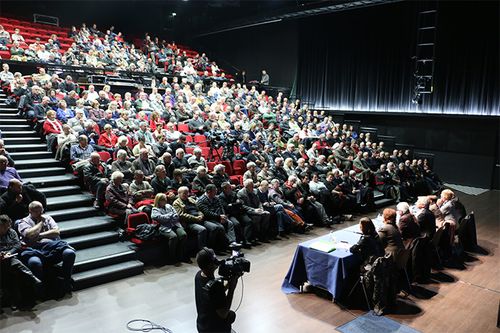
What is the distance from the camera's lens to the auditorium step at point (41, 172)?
621cm

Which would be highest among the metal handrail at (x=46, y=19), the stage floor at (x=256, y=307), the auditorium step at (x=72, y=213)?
the metal handrail at (x=46, y=19)

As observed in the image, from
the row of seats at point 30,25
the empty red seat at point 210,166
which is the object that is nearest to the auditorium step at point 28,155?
the empty red seat at point 210,166

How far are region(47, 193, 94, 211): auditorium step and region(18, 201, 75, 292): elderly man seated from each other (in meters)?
1.20

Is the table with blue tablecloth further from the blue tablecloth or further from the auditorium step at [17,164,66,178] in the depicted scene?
the auditorium step at [17,164,66,178]

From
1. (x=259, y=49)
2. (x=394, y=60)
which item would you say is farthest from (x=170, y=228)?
(x=259, y=49)

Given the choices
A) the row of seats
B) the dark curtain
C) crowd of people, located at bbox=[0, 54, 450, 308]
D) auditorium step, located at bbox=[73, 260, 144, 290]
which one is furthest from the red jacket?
the dark curtain

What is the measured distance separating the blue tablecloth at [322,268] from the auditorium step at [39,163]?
14.9 feet

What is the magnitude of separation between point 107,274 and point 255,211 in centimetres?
255

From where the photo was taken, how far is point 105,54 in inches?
498

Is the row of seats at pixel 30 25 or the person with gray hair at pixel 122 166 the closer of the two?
the person with gray hair at pixel 122 166

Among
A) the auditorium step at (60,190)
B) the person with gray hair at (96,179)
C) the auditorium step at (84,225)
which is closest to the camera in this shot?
the auditorium step at (84,225)

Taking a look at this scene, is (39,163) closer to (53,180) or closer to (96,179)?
(53,180)

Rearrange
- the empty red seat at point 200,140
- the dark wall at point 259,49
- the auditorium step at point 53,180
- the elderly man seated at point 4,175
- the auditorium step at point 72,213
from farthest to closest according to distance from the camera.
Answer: the dark wall at point 259,49, the empty red seat at point 200,140, the auditorium step at point 53,180, the auditorium step at point 72,213, the elderly man seated at point 4,175

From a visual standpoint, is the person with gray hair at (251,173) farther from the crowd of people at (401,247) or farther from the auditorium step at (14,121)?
the auditorium step at (14,121)
